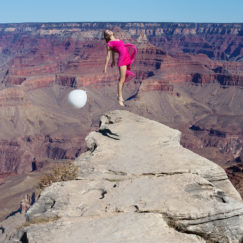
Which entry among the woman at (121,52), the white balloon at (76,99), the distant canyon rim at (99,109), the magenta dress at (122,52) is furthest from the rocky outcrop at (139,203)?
the distant canyon rim at (99,109)

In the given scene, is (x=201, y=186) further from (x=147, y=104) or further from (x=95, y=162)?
(x=147, y=104)

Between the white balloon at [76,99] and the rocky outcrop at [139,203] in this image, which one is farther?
the white balloon at [76,99]

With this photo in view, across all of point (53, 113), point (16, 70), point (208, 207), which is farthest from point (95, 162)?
point (16, 70)

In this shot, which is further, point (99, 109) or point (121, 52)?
point (99, 109)

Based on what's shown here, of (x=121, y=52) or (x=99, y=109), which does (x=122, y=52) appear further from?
(x=99, y=109)

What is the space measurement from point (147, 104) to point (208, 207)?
128 metres

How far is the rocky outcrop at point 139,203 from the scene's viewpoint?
30.2 ft

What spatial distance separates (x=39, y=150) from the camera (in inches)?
4176

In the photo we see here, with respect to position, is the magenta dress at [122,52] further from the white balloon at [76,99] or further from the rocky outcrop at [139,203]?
the rocky outcrop at [139,203]

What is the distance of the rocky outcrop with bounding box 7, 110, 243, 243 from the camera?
9.22 m

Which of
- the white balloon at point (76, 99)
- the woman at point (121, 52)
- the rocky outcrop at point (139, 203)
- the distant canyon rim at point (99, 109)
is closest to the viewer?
the rocky outcrop at point (139, 203)

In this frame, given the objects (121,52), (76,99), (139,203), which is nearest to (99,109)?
(76,99)

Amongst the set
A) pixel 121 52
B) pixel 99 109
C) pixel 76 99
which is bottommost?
pixel 76 99

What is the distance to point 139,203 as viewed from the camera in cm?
1028
